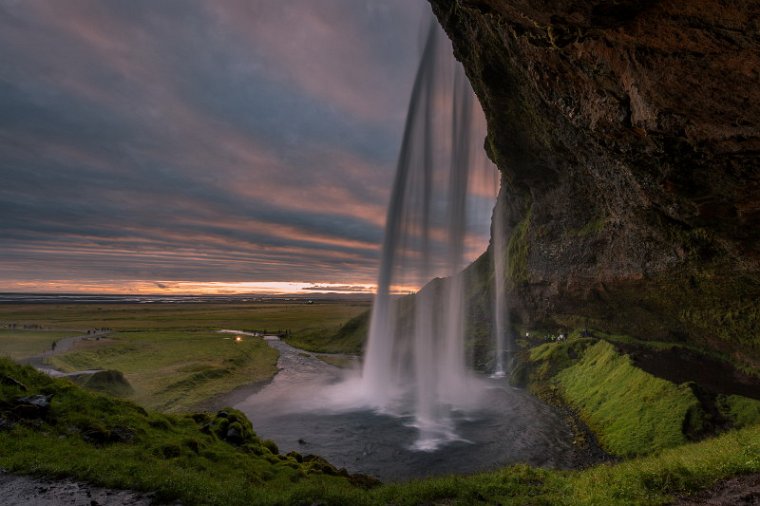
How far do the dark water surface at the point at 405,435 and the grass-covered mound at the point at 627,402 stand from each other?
7.20ft

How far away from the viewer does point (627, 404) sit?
23188mm

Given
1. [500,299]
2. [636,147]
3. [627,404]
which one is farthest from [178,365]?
[636,147]

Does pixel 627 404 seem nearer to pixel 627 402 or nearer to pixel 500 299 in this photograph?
pixel 627 402

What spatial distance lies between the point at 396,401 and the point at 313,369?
19.9m

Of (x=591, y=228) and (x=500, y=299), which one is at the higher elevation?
(x=591, y=228)

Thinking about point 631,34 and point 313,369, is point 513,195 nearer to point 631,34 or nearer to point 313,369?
point 313,369

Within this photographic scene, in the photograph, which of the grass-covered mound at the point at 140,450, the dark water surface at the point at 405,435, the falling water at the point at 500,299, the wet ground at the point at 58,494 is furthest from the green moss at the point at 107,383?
the falling water at the point at 500,299

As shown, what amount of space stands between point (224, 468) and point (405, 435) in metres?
13.3

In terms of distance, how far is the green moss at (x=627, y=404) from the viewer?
19.4 metres

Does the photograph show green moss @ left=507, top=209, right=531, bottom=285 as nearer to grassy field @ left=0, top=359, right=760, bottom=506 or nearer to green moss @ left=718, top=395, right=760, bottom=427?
green moss @ left=718, top=395, right=760, bottom=427

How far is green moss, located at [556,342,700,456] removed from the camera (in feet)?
63.6

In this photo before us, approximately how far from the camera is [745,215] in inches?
634

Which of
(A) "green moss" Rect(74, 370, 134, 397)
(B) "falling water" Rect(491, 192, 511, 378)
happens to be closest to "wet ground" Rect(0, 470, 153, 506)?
(A) "green moss" Rect(74, 370, 134, 397)

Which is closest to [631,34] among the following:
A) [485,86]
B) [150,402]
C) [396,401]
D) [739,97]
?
[739,97]
